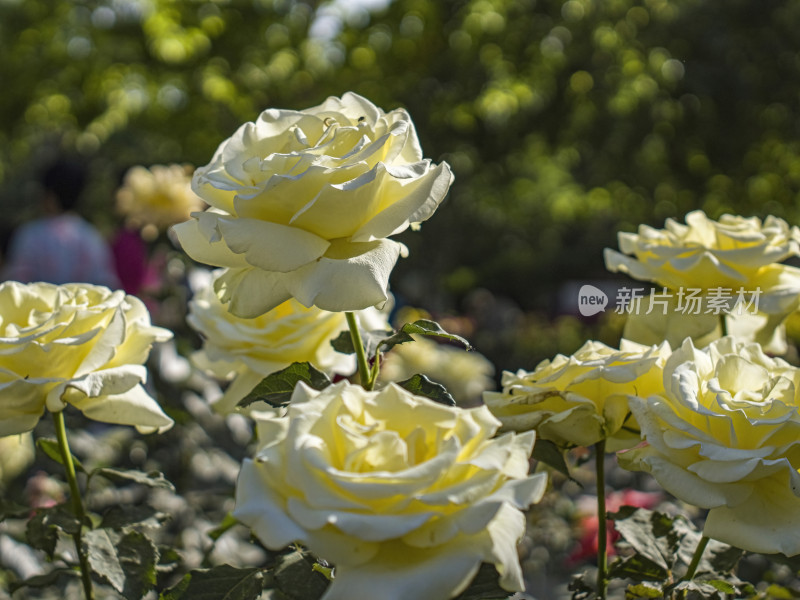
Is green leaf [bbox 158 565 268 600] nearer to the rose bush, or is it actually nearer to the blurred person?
the rose bush

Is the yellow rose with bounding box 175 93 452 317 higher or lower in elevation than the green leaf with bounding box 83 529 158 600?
higher

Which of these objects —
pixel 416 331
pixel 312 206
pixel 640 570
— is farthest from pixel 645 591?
pixel 312 206

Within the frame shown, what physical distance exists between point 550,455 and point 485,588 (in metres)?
0.16

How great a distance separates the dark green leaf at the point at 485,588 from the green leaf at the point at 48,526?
0.39 metres

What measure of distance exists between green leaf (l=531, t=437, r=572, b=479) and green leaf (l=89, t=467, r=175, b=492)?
0.33m

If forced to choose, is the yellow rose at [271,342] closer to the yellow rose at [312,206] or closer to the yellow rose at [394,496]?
the yellow rose at [312,206]

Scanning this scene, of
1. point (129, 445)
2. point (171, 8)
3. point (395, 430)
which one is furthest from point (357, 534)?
point (171, 8)

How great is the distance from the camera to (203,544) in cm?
158

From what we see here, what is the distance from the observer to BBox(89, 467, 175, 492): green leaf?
2.50ft

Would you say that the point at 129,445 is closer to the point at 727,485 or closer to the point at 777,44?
the point at 727,485

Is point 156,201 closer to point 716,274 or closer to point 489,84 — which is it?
point 716,274

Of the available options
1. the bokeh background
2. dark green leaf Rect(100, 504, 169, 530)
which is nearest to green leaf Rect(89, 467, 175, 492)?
dark green leaf Rect(100, 504, 169, 530)

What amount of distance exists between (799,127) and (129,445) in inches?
236

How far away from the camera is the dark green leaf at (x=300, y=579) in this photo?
0.56 m
